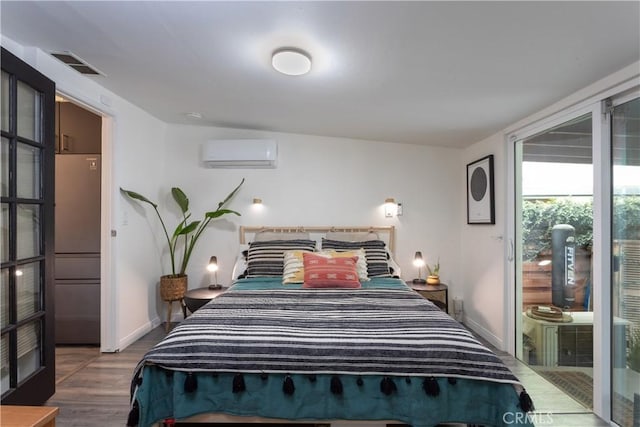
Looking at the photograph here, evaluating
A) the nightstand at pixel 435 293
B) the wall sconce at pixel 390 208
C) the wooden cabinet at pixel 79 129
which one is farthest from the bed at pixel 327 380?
→ the wooden cabinet at pixel 79 129

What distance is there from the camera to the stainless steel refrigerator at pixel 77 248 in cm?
314

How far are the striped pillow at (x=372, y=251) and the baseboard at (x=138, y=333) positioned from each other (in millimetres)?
2108

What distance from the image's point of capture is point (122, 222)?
3.16m

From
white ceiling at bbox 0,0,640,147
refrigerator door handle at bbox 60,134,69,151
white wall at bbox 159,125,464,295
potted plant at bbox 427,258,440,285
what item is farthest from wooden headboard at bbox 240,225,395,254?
refrigerator door handle at bbox 60,134,69,151

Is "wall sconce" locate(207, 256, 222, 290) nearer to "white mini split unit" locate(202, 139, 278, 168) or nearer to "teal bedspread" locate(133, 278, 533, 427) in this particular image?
"white mini split unit" locate(202, 139, 278, 168)

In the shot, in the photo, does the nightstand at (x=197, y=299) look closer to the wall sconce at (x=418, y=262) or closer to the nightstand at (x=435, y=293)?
the nightstand at (x=435, y=293)

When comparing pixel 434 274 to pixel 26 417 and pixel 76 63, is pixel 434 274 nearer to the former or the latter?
pixel 26 417

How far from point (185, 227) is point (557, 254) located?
3.61 metres

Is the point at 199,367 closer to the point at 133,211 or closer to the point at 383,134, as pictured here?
the point at 133,211

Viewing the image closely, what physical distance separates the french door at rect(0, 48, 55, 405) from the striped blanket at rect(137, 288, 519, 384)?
1.02m

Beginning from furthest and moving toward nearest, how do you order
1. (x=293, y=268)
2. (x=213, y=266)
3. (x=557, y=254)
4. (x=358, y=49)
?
(x=213, y=266) < (x=293, y=268) < (x=557, y=254) < (x=358, y=49)

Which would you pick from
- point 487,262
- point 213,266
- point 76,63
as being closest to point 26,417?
point 76,63

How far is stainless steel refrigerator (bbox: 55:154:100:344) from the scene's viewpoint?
3.14 m

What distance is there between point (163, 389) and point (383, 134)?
3.08 meters
